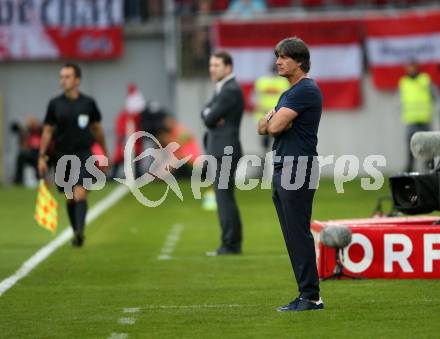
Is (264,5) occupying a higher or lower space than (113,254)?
higher

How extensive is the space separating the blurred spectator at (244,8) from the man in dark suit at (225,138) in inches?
650

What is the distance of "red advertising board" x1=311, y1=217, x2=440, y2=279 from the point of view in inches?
489

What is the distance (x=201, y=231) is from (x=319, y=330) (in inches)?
365

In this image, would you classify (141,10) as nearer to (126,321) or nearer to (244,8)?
(244,8)

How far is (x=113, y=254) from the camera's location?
51.5ft

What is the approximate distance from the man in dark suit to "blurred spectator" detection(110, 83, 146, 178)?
1528 cm

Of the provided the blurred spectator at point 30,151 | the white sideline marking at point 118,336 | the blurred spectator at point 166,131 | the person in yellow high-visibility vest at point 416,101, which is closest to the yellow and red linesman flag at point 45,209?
the white sideline marking at point 118,336

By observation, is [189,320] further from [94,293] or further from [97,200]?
[97,200]

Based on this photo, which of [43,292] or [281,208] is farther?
[43,292]

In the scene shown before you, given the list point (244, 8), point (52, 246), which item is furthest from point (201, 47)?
point (52, 246)

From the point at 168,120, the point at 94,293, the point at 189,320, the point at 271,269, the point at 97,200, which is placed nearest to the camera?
the point at 189,320

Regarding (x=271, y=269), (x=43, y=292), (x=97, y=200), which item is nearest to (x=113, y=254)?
(x=271, y=269)

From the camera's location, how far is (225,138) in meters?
15.4

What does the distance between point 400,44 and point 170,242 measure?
15.3m
